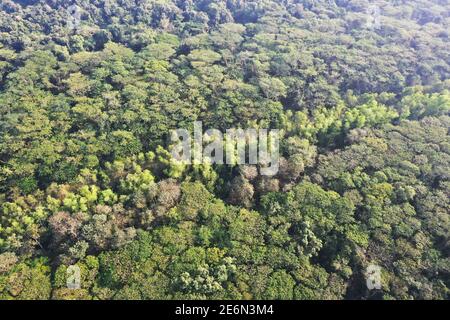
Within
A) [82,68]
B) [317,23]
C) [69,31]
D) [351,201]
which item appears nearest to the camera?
[351,201]

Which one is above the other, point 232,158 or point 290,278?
point 232,158

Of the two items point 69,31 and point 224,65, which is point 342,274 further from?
point 69,31

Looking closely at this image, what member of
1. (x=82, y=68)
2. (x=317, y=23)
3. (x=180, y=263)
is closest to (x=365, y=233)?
(x=180, y=263)

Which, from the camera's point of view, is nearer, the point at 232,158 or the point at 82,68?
the point at 232,158

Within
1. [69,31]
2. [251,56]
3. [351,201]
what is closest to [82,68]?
[69,31]

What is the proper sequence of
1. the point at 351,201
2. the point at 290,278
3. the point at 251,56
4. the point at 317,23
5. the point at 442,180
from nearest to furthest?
the point at 290,278 < the point at 351,201 < the point at 442,180 < the point at 251,56 < the point at 317,23
